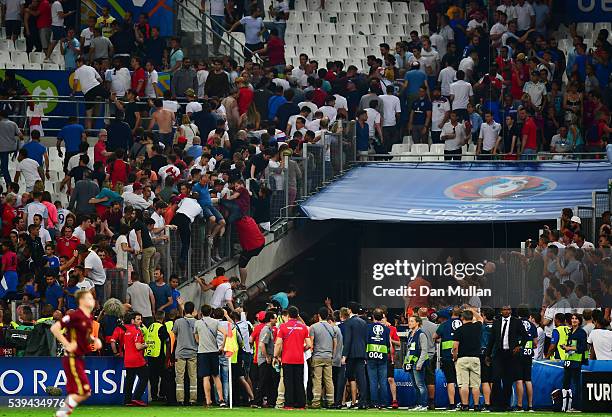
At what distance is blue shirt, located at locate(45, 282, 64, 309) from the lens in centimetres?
3053

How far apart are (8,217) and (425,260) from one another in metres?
8.04

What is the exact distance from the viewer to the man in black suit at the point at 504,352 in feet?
93.5

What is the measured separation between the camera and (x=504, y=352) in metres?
28.6

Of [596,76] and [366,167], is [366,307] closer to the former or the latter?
[366,167]

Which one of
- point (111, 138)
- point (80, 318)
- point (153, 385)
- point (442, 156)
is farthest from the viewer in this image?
point (442, 156)

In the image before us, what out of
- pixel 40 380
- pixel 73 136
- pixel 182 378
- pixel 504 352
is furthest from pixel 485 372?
pixel 73 136

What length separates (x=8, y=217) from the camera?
1300 inches

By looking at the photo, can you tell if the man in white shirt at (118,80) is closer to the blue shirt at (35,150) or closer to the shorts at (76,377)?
the blue shirt at (35,150)

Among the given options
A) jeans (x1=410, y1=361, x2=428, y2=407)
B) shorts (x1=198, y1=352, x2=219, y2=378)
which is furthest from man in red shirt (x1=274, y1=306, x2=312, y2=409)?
jeans (x1=410, y1=361, x2=428, y2=407)

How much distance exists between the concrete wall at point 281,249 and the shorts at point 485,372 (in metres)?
6.74

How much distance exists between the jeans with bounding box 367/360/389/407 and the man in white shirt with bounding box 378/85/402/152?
1055 cm

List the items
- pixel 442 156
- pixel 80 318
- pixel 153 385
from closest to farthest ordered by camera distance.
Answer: pixel 80 318, pixel 153 385, pixel 442 156

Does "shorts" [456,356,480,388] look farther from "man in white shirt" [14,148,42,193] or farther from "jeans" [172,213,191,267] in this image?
"man in white shirt" [14,148,42,193]

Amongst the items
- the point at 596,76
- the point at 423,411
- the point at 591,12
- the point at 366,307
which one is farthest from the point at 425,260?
the point at 596,76
